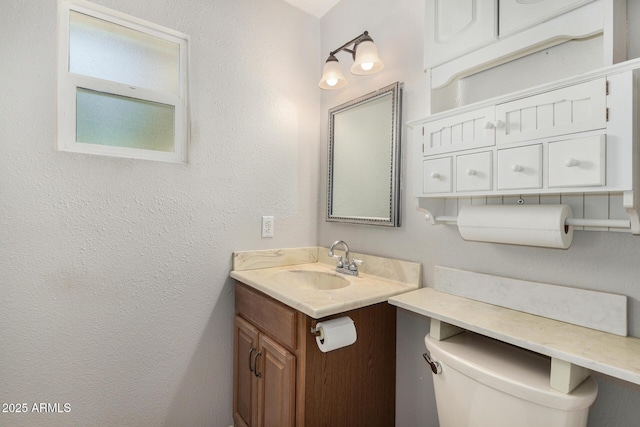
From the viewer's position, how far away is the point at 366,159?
169 centimetres

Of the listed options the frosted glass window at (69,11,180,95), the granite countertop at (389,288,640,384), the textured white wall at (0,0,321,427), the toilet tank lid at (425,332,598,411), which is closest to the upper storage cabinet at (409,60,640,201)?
the granite countertop at (389,288,640,384)

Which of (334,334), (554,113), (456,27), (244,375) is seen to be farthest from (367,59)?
(244,375)

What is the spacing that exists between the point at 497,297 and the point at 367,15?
1.52 m

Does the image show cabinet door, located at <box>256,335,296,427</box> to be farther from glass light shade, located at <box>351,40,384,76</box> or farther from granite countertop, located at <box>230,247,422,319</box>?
glass light shade, located at <box>351,40,384,76</box>

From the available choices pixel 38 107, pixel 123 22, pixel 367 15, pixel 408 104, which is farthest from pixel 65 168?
pixel 367 15

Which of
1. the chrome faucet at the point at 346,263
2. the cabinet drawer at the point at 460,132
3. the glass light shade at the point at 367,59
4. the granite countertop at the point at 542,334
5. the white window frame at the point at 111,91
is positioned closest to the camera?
the granite countertop at the point at 542,334

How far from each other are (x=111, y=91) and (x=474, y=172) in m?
1.54

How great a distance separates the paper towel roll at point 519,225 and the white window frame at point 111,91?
133cm

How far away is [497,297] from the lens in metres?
1.15

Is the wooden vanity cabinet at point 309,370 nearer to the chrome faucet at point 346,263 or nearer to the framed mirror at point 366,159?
the chrome faucet at point 346,263

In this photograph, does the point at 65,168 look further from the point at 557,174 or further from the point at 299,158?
the point at 557,174

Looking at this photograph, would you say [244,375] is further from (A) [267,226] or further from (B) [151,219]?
(B) [151,219]

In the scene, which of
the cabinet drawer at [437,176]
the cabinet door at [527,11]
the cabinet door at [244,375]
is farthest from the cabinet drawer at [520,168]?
the cabinet door at [244,375]

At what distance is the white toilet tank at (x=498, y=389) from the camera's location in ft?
2.62
